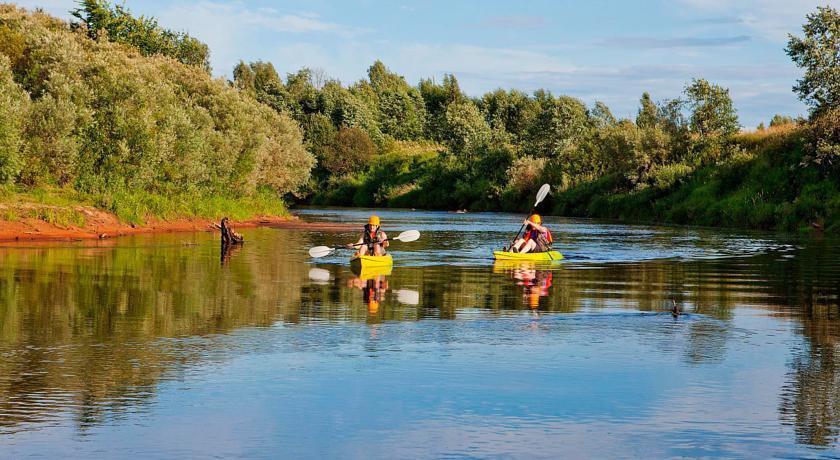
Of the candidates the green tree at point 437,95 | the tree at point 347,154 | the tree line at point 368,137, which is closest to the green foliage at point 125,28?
the tree line at point 368,137

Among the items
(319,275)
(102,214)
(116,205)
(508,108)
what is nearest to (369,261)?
(319,275)

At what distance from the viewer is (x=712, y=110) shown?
83062 mm

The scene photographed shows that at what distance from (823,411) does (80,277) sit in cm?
1966

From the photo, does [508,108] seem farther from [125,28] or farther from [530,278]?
[530,278]

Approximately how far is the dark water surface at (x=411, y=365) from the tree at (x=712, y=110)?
183 feet

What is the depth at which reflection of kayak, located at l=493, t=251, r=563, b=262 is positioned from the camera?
35.2 m

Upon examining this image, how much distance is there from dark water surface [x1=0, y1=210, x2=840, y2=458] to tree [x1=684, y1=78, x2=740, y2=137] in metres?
55.7

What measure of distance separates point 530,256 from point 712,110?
2050 inches

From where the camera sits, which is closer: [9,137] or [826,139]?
[9,137]

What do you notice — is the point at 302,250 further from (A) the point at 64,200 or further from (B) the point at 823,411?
(B) the point at 823,411

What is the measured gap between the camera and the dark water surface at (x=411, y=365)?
34.2 feet

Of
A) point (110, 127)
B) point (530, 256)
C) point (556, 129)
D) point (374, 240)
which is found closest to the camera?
point (374, 240)

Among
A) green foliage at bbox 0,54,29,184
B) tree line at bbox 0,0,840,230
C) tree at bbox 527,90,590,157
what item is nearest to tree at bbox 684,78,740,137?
tree line at bbox 0,0,840,230

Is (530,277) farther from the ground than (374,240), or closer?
closer
